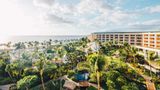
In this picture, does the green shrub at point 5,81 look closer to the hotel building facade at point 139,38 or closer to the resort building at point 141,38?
the resort building at point 141,38

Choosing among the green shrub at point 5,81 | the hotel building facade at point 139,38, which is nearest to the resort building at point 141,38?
the hotel building facade at point 139,38

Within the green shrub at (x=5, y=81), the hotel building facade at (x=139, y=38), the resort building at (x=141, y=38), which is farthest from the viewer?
the hotel building facade at (x=139, y=38)

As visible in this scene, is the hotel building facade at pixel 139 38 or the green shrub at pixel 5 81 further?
the hotel building facade at pixel 139 38

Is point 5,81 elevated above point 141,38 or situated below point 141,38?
below

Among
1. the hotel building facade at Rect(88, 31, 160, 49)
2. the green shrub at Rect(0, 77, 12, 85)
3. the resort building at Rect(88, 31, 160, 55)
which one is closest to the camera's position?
the green shrub at Rect(0, 77, 12, 85)

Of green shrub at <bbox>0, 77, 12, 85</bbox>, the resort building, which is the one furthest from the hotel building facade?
green shrub at <bbox>0, 77, 12, 85</bbox>

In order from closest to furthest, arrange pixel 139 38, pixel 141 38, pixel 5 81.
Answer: pixel 5 81 → pixel 141 38 → pixel 139 38

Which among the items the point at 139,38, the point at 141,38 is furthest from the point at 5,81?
the point at 139,38

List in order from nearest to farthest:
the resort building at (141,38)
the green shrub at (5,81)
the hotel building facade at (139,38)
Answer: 1. the green shrub at (5,81)
2. the resort building at (141,38)
3. the hotel building facade at (139,38)

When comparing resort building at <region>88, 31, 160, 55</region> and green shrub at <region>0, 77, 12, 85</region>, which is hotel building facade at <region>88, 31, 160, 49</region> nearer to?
resort building at <region>88, 31, 160, 55</region>

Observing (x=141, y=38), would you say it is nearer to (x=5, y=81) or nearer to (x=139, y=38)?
(x=139, y=38)

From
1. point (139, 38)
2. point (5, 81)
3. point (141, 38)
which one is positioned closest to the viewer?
point (5, 81)
